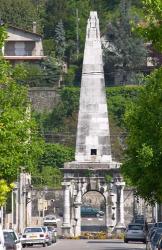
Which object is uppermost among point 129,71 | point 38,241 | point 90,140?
point 129,71

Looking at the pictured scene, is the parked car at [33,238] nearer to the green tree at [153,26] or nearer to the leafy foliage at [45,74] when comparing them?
the green tree at [153,26]

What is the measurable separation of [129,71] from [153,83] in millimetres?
124279

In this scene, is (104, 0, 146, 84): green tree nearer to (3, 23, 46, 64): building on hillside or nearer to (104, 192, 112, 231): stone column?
(3, 23, 46, 64): building on hillside

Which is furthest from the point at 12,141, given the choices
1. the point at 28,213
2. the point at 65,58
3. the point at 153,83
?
the point at 65,58

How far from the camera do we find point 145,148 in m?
64.2

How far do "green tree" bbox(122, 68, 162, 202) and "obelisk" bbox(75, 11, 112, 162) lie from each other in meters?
32.7

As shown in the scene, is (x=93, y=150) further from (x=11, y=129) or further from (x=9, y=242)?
(x=9, y=242)

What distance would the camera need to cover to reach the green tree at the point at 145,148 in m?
64.2

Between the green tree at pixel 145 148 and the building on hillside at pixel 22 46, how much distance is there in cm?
11598

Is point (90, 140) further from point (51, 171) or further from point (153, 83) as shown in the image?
point (51, 171)

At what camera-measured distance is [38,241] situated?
79500mm

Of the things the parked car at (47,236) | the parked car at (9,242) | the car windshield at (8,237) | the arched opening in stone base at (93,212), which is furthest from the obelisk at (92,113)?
the parked car at (9,242)

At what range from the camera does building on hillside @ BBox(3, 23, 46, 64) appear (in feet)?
608

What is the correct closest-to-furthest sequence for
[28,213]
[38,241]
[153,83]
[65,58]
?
[153,83], [38,241], [28,213], [65,58]
